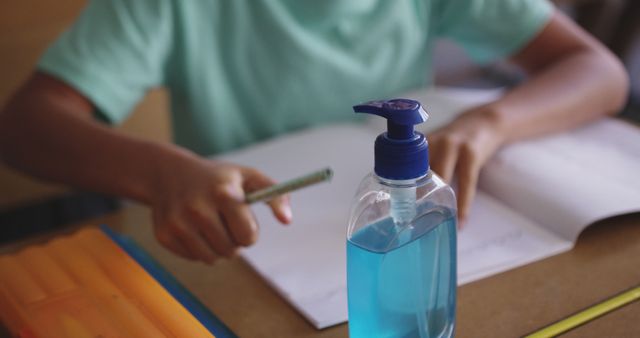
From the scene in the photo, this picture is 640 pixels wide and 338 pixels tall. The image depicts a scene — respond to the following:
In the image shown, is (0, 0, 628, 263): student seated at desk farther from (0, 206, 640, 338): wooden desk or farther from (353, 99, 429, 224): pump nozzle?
(353, 99, 429, 224): pump nozzle

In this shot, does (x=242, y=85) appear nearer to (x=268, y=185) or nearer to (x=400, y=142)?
(x=268, y=185)

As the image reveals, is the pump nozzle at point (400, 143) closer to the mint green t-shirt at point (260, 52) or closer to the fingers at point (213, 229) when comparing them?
the fingers at point (213, 229)

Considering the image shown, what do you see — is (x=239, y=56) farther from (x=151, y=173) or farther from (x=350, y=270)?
(x=350, y=270)

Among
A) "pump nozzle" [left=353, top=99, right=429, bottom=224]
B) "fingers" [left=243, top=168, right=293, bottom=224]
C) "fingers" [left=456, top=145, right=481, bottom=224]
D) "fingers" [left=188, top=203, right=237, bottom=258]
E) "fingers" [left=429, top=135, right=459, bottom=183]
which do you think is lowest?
"fingers" [left=456, top=145, right=481, bottom=224]

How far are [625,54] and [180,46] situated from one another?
1.57 m

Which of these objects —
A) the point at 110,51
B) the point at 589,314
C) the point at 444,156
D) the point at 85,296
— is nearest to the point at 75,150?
the point at 110,51

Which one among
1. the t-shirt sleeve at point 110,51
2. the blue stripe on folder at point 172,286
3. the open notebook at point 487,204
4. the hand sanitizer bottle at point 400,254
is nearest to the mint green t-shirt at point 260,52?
the t-shirt sleeve at point 110,51

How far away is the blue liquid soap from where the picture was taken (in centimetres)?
48

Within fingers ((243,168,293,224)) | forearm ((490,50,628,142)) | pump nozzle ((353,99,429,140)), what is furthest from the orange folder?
forearm ((490,50,628,142))

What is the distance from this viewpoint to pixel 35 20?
1519mm

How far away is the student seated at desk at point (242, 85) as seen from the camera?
0.66 m

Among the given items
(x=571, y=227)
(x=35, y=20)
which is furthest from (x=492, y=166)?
(x=35, y=20)

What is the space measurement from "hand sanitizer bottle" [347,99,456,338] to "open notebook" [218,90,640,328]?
8 cm

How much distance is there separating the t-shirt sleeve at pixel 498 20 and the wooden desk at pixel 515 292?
13.9 inches
